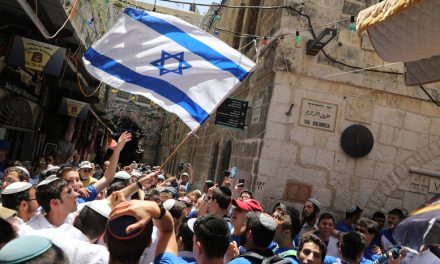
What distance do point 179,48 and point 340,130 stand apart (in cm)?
405

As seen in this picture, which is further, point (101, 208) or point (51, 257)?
point (101, 208)

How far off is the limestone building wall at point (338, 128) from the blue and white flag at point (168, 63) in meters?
3.02

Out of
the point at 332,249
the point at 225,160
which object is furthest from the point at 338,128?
the point at 225,160

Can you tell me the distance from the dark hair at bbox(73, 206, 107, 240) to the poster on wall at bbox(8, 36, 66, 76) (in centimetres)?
560

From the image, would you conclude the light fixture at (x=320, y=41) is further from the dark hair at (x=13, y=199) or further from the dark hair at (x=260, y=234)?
the dark hair at (x=13, y=199)

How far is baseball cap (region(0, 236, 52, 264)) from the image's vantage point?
4.72 ft

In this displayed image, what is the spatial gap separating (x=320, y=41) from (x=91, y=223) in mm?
5682

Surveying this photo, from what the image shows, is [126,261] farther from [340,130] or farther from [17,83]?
[17,83]

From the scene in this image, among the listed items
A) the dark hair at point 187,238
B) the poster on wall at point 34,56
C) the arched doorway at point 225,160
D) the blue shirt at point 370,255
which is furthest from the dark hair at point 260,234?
the arched doorway at point 225,160

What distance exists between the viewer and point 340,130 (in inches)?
291

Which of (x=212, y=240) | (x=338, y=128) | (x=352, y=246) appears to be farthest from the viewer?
(x=338, y=128)

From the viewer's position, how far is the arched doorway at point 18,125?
9.25m

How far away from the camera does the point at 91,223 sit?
2.62m

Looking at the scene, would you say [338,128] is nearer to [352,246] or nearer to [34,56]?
[352,246]
